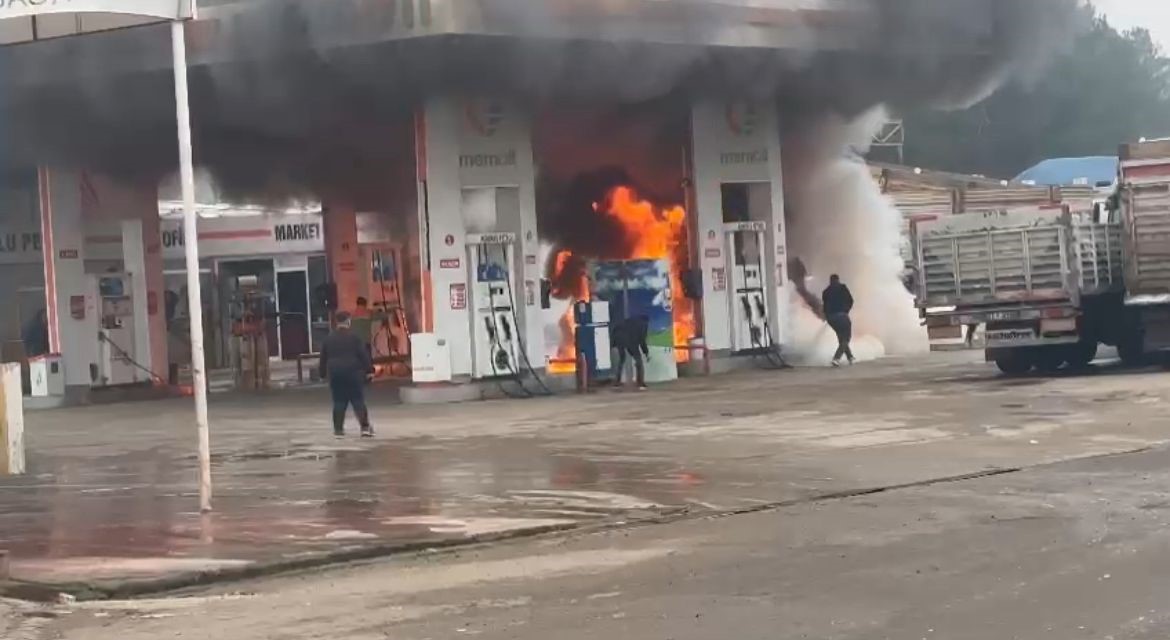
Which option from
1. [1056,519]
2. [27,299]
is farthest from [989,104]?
[1056,519]

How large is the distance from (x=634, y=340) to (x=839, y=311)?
194 inches

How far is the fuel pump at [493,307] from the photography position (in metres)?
24.5

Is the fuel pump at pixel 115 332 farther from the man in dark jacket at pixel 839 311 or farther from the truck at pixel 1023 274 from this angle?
the truck at pixel 1023 274

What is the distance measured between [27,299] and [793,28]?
16.1 meters

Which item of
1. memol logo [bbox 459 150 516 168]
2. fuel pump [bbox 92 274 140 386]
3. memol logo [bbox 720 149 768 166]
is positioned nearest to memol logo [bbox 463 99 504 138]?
memol logo [bbox 459 150 516 168]

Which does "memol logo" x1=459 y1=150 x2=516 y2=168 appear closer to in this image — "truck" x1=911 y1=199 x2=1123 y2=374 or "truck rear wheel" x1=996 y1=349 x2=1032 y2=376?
"truck" x1=911 y1=199 x2=1123 y2=374

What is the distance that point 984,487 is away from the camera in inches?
499

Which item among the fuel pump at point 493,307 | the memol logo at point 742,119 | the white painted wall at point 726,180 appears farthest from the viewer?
the memol logo at point 742,119

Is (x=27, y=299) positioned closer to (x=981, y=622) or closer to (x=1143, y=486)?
(x=1143, y=486)

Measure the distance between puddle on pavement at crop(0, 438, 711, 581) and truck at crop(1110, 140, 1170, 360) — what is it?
988 centimetres

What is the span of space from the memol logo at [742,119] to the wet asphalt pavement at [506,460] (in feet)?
17.2

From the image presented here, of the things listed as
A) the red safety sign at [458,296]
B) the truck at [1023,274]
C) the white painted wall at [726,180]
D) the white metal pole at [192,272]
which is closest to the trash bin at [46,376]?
the red safety sign at [458,296]

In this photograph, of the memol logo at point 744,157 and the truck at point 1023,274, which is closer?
the truck at point 1023,274

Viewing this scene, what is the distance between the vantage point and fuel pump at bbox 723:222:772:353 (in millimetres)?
27953
